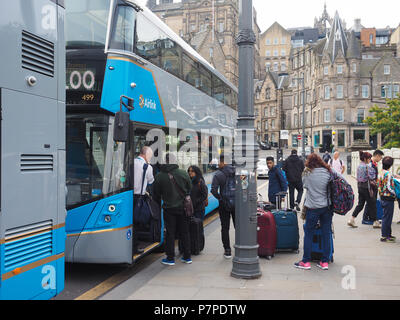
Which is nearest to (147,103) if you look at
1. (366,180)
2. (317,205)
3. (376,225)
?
(317,205)

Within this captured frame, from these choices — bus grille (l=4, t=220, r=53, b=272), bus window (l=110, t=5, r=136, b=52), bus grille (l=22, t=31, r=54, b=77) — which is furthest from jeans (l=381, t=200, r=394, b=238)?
bus grille (l=22, t=31, r=54, b=77)

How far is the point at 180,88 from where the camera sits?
9281mm

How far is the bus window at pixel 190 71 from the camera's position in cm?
968

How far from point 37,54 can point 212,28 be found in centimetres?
8815

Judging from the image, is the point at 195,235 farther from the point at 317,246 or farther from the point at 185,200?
the point at 317,246

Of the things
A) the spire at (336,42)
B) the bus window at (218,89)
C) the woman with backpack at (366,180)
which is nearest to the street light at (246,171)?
the woman with backpack at (366,180)

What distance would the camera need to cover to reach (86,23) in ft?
21.2

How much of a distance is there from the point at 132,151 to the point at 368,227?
6.88 metres

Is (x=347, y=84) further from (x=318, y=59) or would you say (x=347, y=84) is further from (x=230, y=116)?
(x=230, y=116)

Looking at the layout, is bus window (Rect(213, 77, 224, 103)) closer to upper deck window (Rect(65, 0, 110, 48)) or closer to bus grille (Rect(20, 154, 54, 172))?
upper deck window (Rect(65, 0, 110, 48))

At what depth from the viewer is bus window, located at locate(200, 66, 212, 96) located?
11148 millimetres

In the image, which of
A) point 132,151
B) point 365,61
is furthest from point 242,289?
point 365,61

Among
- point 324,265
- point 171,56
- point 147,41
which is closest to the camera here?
point 324,265
